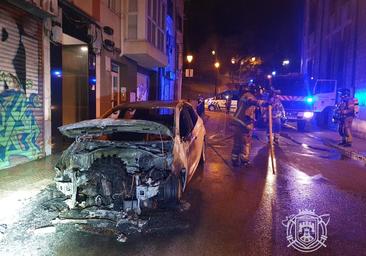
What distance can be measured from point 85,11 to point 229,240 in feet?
32.1

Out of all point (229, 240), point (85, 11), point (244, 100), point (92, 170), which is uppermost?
point (85, 11)

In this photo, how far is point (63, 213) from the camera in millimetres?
5105

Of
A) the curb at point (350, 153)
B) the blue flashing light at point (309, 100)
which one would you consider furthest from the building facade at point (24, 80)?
the blue flashing light at point (309, 100)

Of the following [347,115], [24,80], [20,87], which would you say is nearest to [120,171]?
[20,87]

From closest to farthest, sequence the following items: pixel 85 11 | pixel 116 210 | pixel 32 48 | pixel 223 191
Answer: pixel 116 210 < pixel 223 191 < pixel 32 48 < pixel 85 11

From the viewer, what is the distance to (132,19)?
52.7ft

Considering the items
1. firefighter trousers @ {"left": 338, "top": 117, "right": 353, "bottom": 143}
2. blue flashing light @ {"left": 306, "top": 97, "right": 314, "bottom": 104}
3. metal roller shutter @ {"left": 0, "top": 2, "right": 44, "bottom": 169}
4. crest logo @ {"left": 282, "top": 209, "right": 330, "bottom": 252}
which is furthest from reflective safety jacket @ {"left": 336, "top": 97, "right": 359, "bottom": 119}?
metal roller shutter @ {"left": 0, "top": 2, "right": 44, "bottom": 169}

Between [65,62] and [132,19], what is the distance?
437 cm

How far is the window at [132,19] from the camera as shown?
52.4ft

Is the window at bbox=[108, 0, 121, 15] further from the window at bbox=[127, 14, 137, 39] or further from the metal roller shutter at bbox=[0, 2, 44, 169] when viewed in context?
the metal roller shutter at bbox=[0, 2, 44, 169]

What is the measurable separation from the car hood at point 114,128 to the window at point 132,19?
11.1m

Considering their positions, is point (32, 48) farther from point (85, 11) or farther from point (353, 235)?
point (353, 235)

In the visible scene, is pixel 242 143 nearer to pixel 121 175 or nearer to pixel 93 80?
pixel 121 175

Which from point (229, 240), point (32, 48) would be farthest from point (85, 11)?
point (229, 240)
